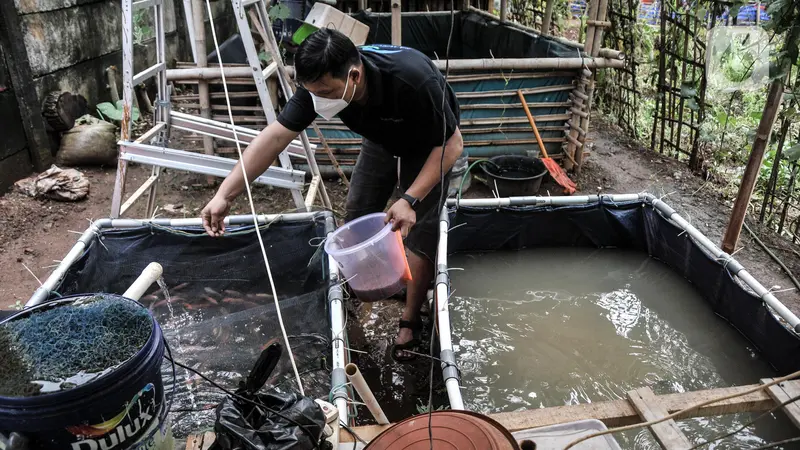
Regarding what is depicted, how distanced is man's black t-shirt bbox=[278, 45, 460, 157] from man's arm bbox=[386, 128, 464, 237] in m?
0.06

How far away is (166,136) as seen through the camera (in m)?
3.90

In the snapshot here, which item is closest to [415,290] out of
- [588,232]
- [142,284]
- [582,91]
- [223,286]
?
[223,286]

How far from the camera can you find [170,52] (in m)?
7.47

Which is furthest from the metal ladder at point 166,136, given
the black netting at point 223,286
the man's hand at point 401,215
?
the man's hand at point 401,215

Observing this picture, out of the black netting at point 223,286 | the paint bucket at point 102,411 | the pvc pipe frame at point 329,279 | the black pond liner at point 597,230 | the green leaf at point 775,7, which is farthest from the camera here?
the black pond liner at point 597,230

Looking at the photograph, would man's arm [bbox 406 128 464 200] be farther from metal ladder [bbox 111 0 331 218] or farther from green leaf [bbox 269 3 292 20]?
green leaf [bbox 269 3 292 20]

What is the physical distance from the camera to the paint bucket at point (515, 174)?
4.76m

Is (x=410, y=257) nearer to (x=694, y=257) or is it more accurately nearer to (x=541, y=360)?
(x=541, y=360)

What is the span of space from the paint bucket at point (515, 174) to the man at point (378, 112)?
7.02 feet

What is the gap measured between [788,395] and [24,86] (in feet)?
19.5

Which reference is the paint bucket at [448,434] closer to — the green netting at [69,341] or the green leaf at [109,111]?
the green netting at [69,341]

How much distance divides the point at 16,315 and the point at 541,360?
2663 millimetres

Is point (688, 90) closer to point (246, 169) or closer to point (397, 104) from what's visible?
A: point (397, 104)

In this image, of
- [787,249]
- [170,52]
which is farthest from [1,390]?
[170,52]
